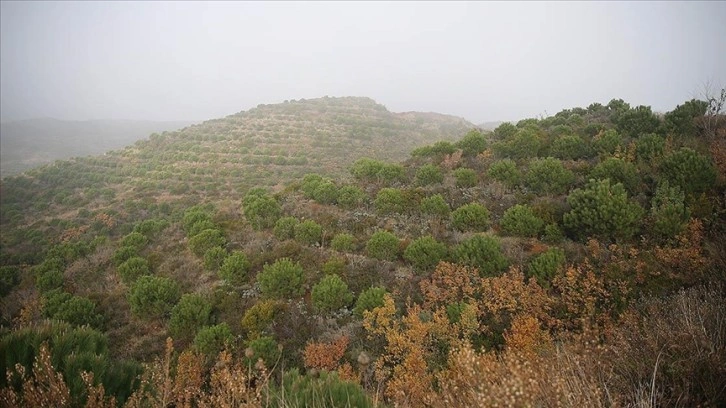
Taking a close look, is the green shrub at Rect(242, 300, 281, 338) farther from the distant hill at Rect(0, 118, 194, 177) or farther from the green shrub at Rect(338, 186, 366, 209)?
the distant hill at Rect(0, 118, 194, 177)

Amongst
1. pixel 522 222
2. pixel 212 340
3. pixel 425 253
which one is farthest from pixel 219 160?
pixel 522 222

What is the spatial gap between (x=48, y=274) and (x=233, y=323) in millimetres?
13458

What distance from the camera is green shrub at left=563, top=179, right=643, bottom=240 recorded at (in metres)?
13.1

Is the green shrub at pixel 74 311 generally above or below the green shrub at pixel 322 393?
below

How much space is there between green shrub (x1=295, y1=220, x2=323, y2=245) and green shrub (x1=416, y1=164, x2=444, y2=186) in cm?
812

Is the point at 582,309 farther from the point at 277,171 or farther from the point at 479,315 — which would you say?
the point at 277,171

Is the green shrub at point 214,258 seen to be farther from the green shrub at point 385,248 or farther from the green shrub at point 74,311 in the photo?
the green shrub at point 385,248

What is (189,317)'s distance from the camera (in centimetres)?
1285

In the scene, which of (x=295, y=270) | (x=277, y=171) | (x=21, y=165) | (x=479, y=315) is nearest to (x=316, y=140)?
(x=277, y=171)

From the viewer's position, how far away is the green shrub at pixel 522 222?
14.9 metres

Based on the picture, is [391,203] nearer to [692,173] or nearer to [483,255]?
[483,255]

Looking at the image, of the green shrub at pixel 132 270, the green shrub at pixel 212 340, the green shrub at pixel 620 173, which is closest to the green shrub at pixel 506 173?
the green shrub at pixel 620 173

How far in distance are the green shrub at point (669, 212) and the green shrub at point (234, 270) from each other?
16881 mm

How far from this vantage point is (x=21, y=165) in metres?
88.4
